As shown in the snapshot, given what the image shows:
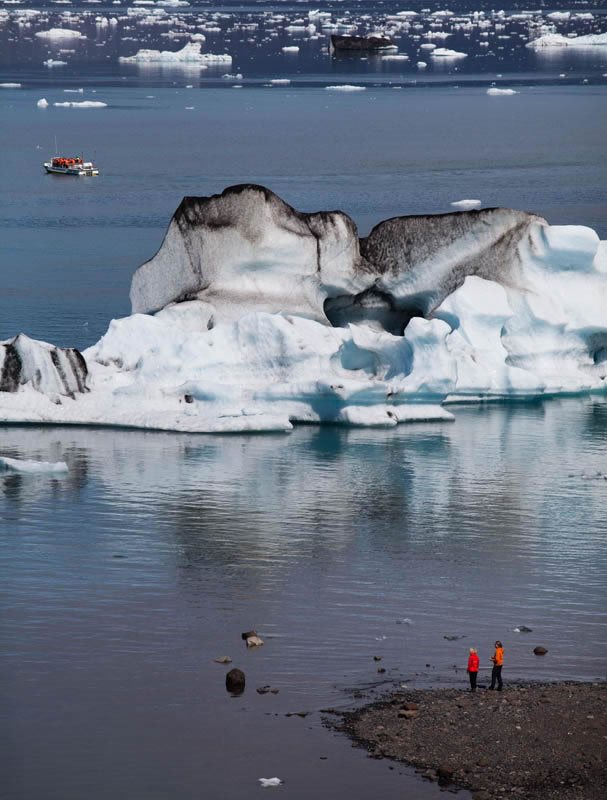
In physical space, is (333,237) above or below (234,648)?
above

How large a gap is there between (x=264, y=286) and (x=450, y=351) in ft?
19.5

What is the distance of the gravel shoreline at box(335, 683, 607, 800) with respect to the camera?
71.9 feet

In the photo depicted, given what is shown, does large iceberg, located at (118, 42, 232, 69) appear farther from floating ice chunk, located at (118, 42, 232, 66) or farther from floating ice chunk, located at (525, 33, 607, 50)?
floating ice chunk, located at (525, 33, 607, 50)

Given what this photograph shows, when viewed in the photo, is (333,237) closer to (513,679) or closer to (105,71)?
(513,679)

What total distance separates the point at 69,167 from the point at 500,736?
70788 millimetres

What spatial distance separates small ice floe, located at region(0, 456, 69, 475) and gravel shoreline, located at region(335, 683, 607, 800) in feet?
50.8

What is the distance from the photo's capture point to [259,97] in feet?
445

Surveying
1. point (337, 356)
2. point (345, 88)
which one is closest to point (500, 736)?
point (337, 356)

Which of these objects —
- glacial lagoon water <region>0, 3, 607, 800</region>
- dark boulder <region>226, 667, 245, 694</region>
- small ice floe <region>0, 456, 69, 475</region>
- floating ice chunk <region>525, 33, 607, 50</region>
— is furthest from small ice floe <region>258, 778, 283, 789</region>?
floating ice chunk <region>525, 33, 607, 50</region>

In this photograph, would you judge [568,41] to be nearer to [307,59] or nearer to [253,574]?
[307,59]

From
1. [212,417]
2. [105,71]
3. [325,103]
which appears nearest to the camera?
[212,417]

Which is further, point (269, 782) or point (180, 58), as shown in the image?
point (180, 58)

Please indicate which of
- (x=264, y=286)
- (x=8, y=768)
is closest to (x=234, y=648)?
(x=8, y=768)

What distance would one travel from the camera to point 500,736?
23109mm
